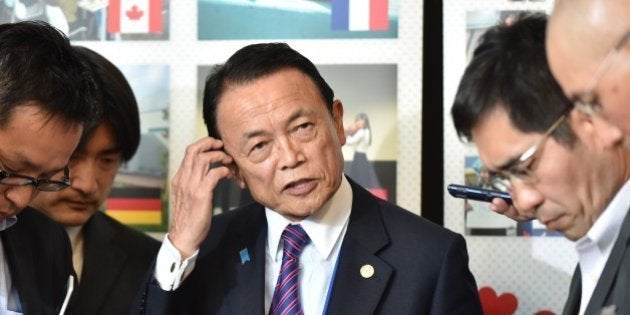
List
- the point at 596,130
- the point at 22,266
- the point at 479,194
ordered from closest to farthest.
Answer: the point at 596,130, the point at 479,194, the point at 22,266

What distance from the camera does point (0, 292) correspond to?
2.32m

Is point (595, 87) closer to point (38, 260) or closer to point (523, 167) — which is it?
point (523, 167)

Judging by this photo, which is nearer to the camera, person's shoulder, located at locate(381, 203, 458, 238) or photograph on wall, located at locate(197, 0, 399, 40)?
person's shoulder, located at locate(381, 203, 458, 238)

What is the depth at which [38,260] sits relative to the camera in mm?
2439

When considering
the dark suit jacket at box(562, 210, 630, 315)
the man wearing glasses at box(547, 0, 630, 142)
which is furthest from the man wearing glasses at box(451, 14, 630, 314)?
the man wearing glasses at box(547, 0, 630, 142)

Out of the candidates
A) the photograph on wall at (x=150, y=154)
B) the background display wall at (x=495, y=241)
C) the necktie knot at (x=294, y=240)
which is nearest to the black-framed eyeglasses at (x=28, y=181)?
the necktie knot at (x=294, y=240)

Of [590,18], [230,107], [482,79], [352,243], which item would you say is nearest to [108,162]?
[230,107]

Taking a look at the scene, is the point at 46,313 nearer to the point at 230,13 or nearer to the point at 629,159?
the point at 230,13

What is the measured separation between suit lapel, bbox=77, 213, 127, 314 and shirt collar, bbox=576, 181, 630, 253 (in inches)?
57.5

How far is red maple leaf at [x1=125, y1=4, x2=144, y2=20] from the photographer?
3139mm

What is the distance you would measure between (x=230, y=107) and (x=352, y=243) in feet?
1.45

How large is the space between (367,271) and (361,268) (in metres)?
0.02

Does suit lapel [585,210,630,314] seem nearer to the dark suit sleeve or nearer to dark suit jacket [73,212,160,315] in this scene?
the dark suit sleeve

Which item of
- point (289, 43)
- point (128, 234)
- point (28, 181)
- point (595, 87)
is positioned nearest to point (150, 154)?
point (128, 234)
